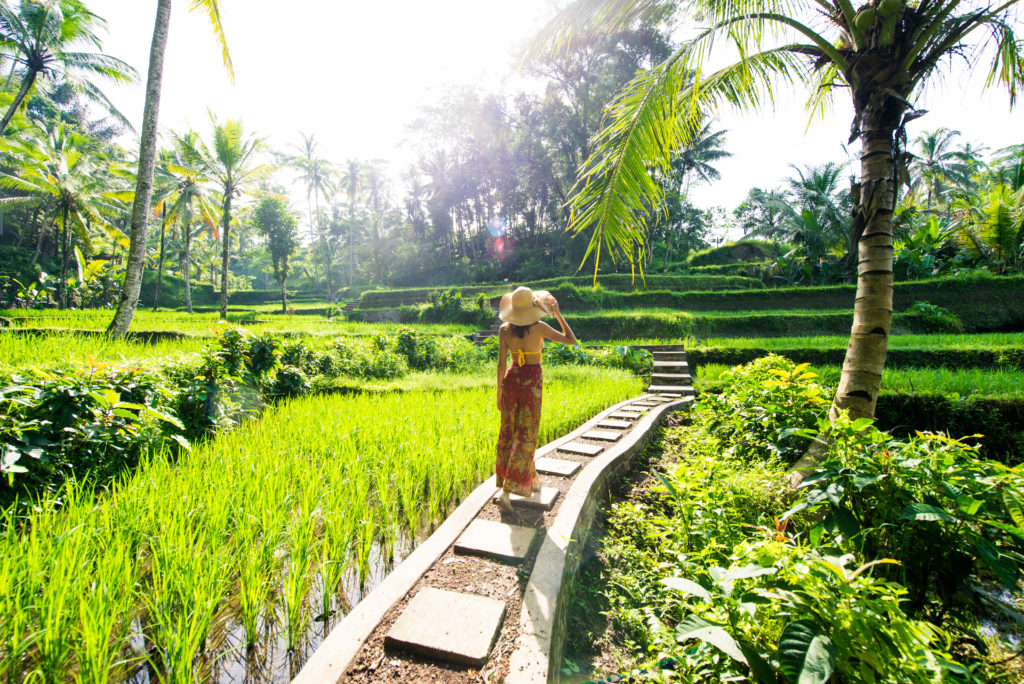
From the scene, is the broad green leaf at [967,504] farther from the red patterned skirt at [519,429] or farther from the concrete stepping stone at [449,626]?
the red patterned skirt at [519,429]

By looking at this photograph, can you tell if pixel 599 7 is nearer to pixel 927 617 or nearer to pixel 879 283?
pixel 879 283

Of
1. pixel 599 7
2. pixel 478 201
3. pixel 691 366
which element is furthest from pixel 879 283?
pixel 478 201

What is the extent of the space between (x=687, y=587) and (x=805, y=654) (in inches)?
12.2

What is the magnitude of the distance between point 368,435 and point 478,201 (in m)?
25.8

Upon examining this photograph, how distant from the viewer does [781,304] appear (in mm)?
13836

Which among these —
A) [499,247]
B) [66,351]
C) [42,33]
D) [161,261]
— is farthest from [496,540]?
[161,261]

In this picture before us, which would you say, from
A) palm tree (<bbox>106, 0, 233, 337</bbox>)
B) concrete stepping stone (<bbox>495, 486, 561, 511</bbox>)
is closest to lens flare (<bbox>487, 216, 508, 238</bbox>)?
palm tree (<bbox>106, 0, 233, 337</bbox>)

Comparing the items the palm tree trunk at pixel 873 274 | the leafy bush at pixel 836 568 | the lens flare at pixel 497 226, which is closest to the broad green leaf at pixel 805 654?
the leafy bush at pixel 836 568

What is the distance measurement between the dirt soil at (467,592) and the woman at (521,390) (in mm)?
219

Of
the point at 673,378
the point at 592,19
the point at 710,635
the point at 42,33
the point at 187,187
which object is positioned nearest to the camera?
the point at 710,635

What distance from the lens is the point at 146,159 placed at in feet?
22.0

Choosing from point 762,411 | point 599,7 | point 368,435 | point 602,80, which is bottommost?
point 368,435

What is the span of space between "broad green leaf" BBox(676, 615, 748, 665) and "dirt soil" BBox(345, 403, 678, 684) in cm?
64

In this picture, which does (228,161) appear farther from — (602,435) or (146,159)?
(602,435)
